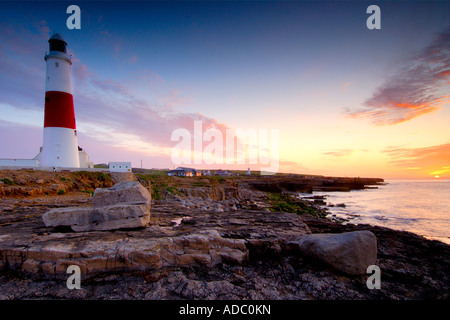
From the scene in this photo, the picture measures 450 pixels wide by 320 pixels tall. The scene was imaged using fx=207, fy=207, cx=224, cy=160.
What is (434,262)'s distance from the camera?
648 cm

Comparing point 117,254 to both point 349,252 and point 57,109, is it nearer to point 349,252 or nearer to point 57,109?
point 349,252

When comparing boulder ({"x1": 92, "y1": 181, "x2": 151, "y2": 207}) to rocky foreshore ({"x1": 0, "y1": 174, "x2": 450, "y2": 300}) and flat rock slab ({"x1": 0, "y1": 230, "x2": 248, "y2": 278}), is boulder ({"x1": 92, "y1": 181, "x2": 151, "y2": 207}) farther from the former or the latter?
flat rock slab ({"x1": 0, "y1": 230, "x2": 248, "y2": 278})

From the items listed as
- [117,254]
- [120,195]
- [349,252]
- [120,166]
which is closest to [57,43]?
[120,166]

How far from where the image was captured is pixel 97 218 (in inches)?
272

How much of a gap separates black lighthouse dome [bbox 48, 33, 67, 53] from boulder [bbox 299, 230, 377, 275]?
33097mm

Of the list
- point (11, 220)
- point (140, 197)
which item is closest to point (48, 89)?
point (11, 220)

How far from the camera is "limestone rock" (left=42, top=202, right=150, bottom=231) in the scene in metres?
6.82

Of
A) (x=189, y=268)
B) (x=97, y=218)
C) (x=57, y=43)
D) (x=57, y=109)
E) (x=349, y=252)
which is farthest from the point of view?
(x=57, y=43)

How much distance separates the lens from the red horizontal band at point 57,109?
23.0m

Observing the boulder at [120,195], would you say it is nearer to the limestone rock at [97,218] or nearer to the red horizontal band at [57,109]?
the limestone rock at [97,218]

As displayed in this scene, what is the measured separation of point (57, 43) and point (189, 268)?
31.6 m

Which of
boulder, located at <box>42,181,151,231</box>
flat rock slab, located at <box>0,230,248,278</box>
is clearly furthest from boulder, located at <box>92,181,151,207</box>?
flat rock slab, located at <box>0,230,248,278</box>
